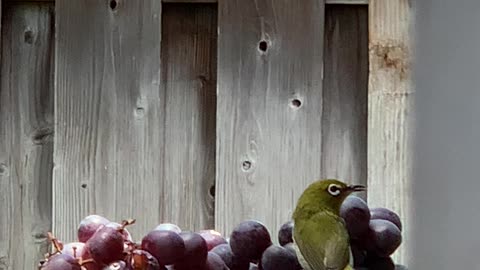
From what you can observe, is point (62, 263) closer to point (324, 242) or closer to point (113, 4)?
point (324, 242)

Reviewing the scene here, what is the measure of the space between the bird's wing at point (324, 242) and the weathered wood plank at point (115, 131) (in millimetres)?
455

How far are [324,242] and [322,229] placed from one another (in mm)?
18

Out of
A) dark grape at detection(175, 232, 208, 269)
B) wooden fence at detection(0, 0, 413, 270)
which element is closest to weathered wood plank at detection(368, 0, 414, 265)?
wooden fence at detection(0, 0, 413, 270)

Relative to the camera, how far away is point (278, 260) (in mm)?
800

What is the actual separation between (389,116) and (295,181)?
17 centimetres

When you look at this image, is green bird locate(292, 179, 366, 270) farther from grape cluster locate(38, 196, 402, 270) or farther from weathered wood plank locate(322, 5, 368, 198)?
weathered wood plank locate(322, 5, 368, 198)

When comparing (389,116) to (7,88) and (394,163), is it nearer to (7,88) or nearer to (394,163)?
(394,163)

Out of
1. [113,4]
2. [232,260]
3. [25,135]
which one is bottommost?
[232,260]

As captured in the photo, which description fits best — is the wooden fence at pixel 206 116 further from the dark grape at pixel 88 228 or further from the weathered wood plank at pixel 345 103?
the dark grape at pixel 88 228

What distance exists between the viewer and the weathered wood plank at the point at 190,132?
4.03 feet

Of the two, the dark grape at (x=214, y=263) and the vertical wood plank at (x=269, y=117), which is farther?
the vertical wood plank at (x=269, y=117)

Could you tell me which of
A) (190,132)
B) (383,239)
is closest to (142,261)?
(383,239)

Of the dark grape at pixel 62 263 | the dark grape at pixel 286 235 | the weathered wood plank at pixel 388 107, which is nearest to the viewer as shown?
the dark grape at pixel 62 263

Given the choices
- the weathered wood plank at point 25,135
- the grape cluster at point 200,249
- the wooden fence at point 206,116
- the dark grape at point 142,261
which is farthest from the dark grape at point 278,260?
the weathered wood plank at point 25,135
